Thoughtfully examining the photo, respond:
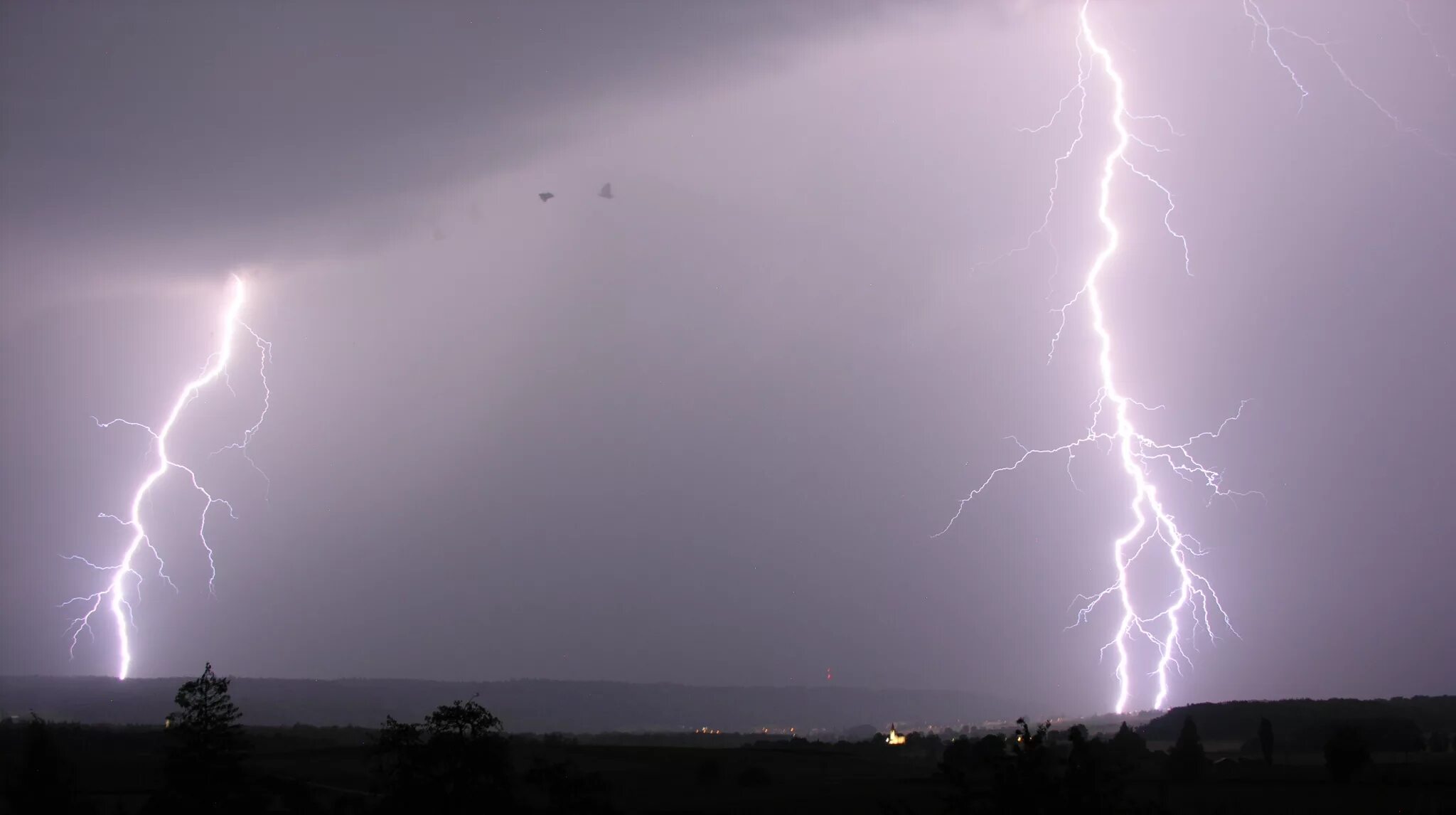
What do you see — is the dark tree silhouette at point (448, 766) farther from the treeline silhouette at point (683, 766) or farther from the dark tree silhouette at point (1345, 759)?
the dark tree silhouette at point (1345, 759)

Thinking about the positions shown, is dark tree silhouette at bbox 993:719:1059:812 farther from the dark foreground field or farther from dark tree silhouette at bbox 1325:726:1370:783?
dark tree silhouette at bbox 1325:726:1370:783

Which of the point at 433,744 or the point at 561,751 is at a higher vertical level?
the point at 433,744

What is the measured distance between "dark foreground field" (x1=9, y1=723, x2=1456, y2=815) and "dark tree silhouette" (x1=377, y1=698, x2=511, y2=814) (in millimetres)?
804

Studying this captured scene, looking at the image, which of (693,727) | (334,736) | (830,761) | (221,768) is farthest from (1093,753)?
(693,727)

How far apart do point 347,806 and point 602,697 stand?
121 meters

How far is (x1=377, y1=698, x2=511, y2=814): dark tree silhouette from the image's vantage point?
12391 millimetres

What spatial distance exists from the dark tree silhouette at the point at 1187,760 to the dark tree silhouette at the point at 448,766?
1359 inches

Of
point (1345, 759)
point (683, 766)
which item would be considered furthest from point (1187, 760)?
point (683, 766)

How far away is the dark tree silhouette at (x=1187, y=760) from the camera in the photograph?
4062 cm

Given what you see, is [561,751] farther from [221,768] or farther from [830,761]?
[221,768]

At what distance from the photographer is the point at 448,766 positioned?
41.5 feet

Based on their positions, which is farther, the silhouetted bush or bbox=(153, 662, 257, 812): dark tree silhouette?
the silhouetted bush

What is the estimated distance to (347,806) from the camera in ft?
87.5

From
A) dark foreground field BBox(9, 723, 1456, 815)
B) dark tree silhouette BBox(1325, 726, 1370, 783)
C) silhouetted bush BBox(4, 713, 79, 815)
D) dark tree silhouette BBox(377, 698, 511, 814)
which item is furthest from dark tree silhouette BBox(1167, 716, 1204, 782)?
silhouetted bush BBox(4, 713, 79, 815)
